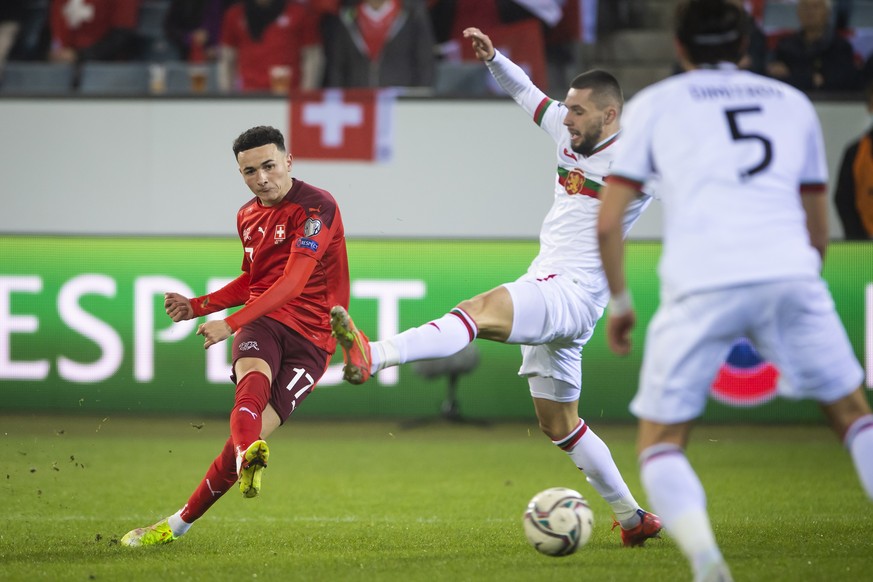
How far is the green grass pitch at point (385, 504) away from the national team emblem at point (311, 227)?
151cm

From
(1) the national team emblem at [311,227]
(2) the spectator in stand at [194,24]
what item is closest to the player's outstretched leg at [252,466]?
(1) the national team emblem at [311,227]

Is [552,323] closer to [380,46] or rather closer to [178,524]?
[178,524]

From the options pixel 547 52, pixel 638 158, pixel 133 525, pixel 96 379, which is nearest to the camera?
pixel 638 158

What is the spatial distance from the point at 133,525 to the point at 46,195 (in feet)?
19.2

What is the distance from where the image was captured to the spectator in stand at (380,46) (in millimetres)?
11508

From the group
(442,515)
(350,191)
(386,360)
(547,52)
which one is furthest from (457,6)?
(386,360)

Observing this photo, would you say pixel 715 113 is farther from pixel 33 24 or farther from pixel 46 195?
pixel 33 24

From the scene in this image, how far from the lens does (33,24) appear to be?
43.7ft

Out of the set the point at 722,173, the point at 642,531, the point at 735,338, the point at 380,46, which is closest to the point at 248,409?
the point at 642,531

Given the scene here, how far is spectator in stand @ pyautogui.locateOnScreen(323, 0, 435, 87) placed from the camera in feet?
37.8

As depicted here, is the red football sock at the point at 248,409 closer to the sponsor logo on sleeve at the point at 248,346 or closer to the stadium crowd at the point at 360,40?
the sponsor logo on sleeve at the point at 248,346

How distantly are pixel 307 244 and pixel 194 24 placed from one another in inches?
311

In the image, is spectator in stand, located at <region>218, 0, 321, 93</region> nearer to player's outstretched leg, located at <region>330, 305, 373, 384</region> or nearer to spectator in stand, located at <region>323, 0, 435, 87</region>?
spectator in stand, located at <region>323, 0, 435, 87</region>

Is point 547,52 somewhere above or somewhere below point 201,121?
above
